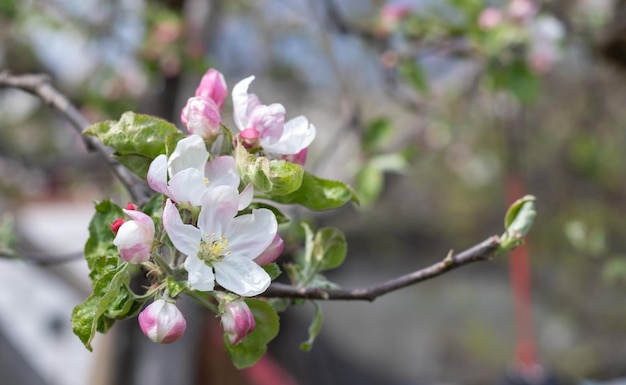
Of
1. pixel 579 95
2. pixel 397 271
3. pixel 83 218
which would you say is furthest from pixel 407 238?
pixel 83 218

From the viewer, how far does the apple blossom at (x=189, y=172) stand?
545mm

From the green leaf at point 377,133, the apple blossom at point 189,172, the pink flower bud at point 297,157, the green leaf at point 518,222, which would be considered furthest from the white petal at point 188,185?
the green leaf at point 377,133

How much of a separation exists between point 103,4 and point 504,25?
187 centimetres

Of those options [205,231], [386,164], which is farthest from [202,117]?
[386,164]

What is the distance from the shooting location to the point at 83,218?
22.9 ft

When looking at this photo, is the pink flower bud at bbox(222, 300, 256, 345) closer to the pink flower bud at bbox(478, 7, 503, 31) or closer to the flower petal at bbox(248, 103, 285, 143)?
the flower petal at bbox(248, 103, 285, 143)

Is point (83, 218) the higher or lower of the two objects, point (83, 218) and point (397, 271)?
the lower

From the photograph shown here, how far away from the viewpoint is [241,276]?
564 millimetres

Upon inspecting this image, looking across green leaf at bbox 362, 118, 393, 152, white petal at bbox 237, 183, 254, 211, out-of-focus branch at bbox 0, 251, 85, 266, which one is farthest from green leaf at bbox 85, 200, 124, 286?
green leaf at bbox 362, 118, 393, 152

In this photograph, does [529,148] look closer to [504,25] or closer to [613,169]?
[613,169]

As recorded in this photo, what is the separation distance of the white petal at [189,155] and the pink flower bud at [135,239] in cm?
5

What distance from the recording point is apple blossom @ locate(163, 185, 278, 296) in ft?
1.79

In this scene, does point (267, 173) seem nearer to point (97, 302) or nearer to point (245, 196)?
point (245, 196)

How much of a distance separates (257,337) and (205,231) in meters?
0.14
